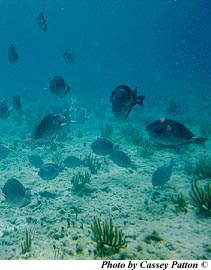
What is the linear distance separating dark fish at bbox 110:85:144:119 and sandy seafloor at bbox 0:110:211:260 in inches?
114

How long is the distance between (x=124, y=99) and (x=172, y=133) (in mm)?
1100

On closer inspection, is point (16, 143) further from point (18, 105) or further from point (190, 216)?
point (190, 216)

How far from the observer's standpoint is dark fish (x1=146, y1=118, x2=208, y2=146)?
473cm

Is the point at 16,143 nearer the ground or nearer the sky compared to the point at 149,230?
nearer the sky

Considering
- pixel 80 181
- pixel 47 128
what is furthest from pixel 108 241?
pixel 80 181

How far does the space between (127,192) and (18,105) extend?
5228 millimetres

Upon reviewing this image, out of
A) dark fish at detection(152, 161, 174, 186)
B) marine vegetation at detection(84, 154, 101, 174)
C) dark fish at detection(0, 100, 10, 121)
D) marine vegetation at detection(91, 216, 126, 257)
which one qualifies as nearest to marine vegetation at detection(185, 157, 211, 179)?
dark fish at detection(152, 161, 174, 186)

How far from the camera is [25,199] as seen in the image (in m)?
6.15

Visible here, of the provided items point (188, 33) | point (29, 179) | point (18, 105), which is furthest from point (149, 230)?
point (188, 33)

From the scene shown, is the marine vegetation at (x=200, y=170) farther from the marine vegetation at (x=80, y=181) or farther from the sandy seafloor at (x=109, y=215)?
the marine vegetation at (x=80, y=181)

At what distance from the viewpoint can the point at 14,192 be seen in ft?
19.4

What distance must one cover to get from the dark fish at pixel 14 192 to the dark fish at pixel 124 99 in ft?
9.53

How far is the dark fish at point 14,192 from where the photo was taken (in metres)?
5.86

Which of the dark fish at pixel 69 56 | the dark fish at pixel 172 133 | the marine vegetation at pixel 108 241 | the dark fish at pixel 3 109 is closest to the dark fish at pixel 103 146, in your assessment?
the marine vegetation at pixel 108 241
